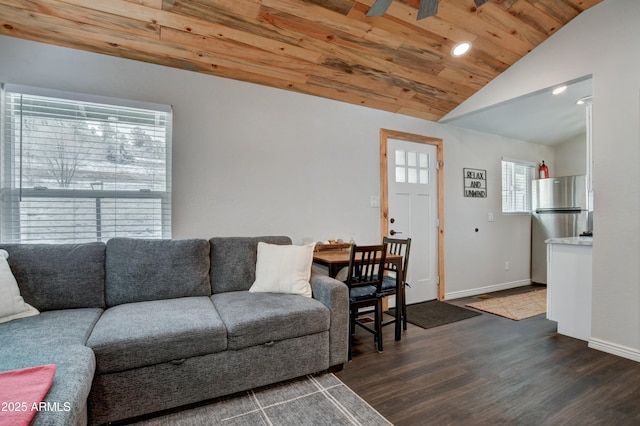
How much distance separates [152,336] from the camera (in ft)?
5.16

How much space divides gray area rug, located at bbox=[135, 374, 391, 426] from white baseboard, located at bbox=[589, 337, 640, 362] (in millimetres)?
2137

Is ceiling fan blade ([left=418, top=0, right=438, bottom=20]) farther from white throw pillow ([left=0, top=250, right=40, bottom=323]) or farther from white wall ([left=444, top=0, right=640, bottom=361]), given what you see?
white throw pillow ([left=0, top=250, right=40, bottom=323])

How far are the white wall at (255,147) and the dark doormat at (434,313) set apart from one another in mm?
506

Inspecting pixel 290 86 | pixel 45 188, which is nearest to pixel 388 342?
pixel 290 86

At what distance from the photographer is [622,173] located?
2.36m

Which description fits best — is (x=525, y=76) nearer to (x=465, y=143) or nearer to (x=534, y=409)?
(x=465, y=143)

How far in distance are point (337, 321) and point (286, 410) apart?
0.63 m

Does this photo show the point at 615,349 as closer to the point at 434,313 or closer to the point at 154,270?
the point at 434,313

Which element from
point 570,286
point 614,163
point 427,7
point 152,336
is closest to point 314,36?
point 427,7

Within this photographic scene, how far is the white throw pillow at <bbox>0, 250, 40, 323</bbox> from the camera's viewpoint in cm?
166

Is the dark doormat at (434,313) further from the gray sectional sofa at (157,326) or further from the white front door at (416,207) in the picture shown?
the gray sectional sofa at (157,326)

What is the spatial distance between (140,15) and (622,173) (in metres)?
3.82

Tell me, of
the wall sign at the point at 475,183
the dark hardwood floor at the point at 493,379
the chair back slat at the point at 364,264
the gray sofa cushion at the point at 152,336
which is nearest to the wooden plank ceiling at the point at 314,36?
the wall sign at the point at 475,183

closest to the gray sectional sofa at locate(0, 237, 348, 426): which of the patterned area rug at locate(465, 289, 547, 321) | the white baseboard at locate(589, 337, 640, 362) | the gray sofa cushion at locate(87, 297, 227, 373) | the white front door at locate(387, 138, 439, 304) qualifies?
the gray sofa cushion at locate(87, 297, 227, 373)
